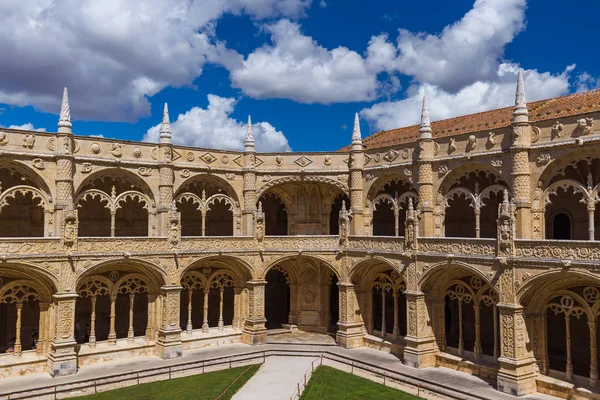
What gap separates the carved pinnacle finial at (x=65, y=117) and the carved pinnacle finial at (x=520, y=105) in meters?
19.9

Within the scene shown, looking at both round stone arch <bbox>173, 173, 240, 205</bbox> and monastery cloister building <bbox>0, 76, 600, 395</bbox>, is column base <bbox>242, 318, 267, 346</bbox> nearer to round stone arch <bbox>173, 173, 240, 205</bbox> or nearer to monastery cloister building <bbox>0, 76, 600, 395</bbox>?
monastery cloister building <bbox>0, 76, 600, 395</bbox>

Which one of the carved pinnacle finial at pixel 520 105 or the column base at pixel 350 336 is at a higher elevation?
the carved pinnacle finial at pixel 520 105

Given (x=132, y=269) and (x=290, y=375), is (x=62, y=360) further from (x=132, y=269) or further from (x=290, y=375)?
(x=290, y=375)

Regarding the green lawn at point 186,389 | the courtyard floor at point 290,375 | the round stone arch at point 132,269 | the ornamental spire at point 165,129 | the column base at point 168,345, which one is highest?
the ornamental spire at point 165,129

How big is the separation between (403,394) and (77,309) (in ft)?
60.6

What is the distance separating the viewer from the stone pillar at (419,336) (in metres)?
24.5

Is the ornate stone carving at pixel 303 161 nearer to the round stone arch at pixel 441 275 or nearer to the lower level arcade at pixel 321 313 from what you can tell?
the lower level arcade at pixel 321 313

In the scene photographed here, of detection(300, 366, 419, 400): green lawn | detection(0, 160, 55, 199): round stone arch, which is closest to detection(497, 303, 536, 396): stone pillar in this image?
detection(300, 366, 419, 400): green lawn

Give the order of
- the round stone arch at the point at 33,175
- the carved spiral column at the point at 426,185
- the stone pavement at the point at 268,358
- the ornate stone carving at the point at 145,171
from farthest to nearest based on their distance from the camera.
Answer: the ornate stone carving at the point at 145,171 < the carved spiral column at the point at 426,185 < the round stone arch at the point at 33,175 < the stone pavement at the point at 268,358

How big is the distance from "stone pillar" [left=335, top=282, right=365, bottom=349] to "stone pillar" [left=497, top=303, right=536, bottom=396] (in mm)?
8877

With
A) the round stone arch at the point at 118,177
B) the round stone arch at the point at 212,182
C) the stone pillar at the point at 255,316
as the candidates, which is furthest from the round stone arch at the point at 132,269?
the stone pillar at the point at 255,316

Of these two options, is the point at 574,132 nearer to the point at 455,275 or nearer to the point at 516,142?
the point at 516,142

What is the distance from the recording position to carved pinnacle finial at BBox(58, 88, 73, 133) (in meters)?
24.9

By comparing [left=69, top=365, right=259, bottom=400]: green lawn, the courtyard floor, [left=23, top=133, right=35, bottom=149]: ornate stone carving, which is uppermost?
[left=23, top=133, right=35, bottom=149]: ornate stone carving
